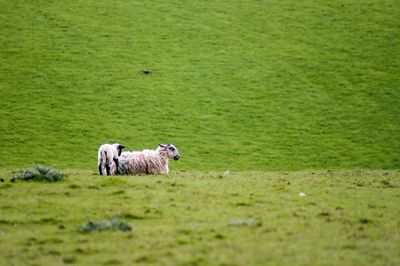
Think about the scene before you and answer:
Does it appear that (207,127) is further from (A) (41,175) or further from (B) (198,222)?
(B) (198,222)

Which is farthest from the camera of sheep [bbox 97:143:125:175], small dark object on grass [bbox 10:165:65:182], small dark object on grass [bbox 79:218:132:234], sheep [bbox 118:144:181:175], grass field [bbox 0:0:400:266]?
sheep [bbox 118:144:181:175]

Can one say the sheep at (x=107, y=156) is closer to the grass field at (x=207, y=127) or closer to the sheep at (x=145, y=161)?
the sheep at (x=145, y=161)

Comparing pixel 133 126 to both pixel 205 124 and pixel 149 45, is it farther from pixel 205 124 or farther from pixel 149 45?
pixel 149 45

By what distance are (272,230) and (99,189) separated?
708 cm

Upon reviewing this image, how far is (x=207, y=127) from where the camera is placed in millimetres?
46125

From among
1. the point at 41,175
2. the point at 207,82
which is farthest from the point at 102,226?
the point at 207,82

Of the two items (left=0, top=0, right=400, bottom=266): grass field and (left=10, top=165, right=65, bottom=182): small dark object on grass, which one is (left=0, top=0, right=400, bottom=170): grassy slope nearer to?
(left=0, top=0, right=400, bottom=266): grass field

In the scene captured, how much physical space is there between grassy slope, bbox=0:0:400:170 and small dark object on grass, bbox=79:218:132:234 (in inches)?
952

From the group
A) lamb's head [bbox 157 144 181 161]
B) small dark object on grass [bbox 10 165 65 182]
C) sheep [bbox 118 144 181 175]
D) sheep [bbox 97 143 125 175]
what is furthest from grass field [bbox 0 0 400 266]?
lamb's head [bbox 157 144 181 161]

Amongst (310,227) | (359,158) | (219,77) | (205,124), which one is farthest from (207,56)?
(310,227)

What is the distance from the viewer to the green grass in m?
12.1

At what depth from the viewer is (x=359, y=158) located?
42062 mm

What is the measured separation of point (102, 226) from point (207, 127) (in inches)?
1260

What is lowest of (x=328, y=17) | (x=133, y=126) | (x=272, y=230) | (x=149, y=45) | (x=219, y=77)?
(x=272, y=230)
